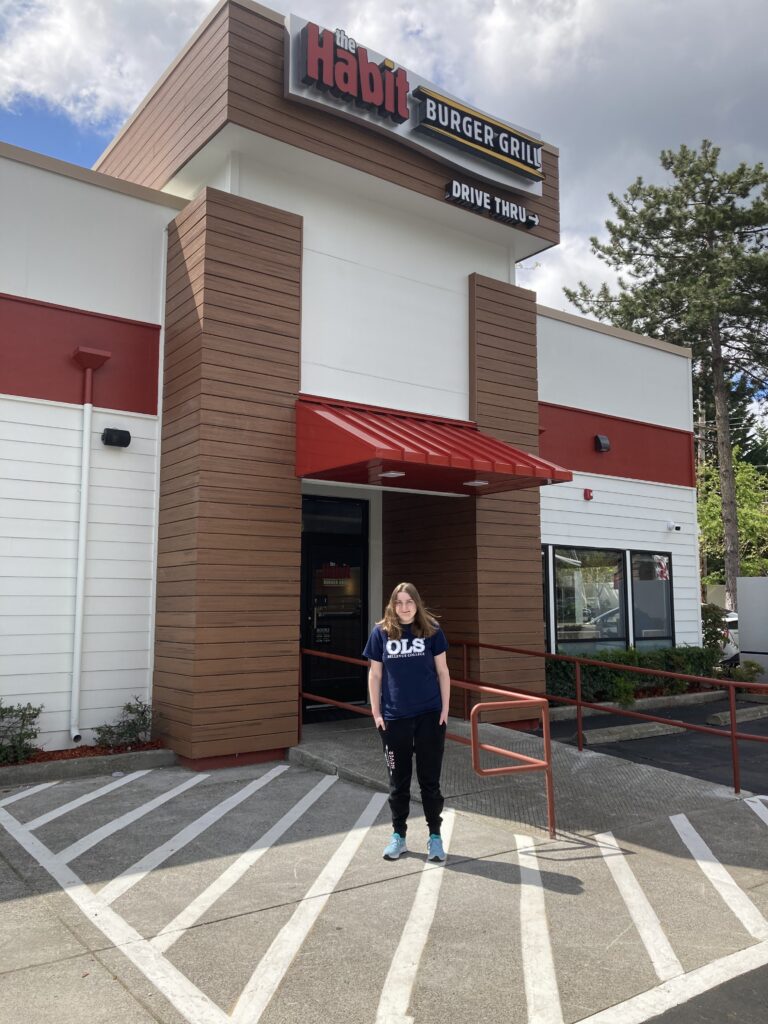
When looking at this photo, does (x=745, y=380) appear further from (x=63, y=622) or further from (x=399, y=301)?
(x=63, y=622)

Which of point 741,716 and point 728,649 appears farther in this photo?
point 728,649

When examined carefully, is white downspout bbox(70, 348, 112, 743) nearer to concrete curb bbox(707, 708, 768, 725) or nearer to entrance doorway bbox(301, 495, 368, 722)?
entrance doorway bbox(301, 495, 368, 722)

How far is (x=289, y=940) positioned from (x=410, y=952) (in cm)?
61

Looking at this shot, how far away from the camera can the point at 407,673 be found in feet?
17.3

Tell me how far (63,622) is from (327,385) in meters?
3.71

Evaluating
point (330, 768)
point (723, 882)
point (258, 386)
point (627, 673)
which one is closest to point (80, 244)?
point (258, 386)

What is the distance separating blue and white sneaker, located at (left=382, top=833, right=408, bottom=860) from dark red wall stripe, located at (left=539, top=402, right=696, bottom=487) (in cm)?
810

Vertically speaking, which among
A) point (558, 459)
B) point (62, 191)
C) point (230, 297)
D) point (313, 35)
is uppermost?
point (313, 35)

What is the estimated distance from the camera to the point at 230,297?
8242mm

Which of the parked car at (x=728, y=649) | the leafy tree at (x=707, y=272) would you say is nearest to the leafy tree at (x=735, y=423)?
the leafy tree at (x=707, y=272)

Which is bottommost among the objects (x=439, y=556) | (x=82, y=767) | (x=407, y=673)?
(x=82, y=767)

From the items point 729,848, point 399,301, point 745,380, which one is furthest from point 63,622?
point 745,380

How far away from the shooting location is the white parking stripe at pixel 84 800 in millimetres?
5982

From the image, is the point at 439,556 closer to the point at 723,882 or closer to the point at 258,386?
the point at 258,386
